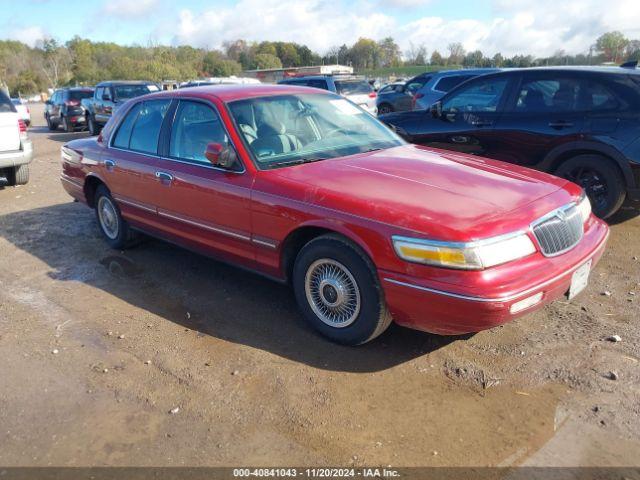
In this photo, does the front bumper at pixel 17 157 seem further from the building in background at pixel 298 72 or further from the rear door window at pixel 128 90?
the building in background at pixel 298 72

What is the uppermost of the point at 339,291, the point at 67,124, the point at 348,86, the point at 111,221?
the point at 348,86

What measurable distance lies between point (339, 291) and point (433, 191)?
87 cm

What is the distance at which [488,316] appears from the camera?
297cm

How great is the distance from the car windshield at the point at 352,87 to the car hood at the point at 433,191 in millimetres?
11947

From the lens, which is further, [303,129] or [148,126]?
[148,126]

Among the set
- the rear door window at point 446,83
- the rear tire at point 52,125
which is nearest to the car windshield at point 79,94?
the rear tire at point 52,125

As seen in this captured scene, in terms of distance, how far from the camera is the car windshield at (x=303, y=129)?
411 cm

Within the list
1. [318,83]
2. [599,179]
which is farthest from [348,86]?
[599,179]

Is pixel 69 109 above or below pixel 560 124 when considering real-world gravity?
below

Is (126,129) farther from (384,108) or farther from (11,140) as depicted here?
(384,108)

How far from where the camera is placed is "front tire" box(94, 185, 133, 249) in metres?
5.60

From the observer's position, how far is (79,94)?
19.7 meters

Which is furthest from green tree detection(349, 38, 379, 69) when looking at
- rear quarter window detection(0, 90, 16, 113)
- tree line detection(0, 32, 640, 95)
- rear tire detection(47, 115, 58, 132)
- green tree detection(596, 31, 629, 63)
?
rear quarter window detection(0, 90, 16, 113)

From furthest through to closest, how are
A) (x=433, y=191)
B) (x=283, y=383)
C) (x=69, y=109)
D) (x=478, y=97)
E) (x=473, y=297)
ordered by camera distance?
1. (x=69, y=109)
2. (x=478, y=97)
3. (x=433, y=191)
4. (x=283, y=383)
5. (x=473, y=297)
